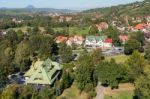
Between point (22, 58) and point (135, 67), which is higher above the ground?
point (135, 67)

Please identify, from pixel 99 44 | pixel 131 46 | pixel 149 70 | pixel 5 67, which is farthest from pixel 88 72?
pixel 99 44

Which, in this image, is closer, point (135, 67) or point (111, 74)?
point (111, 74)

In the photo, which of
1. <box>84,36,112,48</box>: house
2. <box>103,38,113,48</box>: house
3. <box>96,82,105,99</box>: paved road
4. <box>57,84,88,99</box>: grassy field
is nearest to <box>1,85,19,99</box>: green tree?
<box>57,84,88,99</box>: grassy field

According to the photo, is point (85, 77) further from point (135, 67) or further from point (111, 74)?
point (135, 67)

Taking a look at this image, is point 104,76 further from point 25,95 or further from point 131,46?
point 131,46

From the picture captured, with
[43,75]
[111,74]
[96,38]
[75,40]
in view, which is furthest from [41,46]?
[111,74]

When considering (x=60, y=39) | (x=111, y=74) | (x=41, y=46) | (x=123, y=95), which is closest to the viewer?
(x=123, y=95)

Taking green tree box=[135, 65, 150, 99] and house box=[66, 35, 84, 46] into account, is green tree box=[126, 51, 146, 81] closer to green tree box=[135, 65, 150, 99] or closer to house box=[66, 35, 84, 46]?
green tree box=[135, 65, 150, 99]

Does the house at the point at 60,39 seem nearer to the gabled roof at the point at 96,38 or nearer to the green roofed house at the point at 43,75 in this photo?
the gabled roof at the point at 96,38

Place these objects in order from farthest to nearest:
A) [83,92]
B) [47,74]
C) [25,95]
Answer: [47,74]
[83,92]
[25,95]
